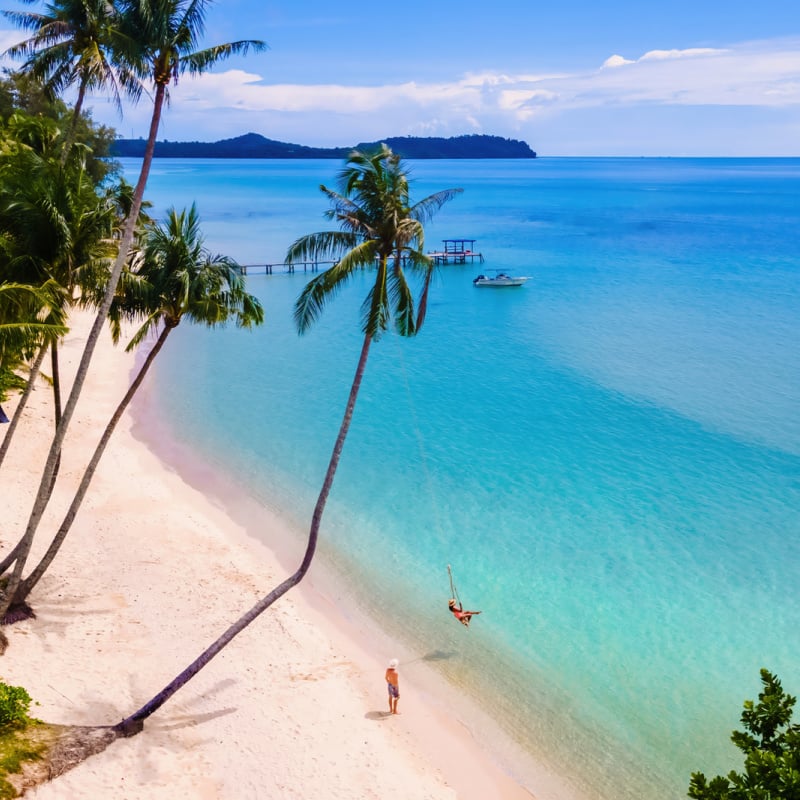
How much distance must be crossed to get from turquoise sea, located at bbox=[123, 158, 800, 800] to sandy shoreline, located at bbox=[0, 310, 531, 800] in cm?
180

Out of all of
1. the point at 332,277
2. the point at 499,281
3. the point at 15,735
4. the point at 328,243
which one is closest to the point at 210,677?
the point at 15,735

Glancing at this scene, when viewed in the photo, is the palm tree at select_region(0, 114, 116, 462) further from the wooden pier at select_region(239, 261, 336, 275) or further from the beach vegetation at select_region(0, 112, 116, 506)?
the wooden pier at select_region(239, 261, 336, 275)

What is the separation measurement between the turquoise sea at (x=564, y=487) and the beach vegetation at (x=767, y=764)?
6.59 metres

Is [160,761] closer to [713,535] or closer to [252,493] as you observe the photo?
[252,493]

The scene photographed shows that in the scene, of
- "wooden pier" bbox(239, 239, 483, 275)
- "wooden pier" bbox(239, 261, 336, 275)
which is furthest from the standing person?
"wooden pier" bbox(239, 261, 336, 275)

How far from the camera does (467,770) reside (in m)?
14.7

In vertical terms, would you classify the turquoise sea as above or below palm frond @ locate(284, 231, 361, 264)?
below

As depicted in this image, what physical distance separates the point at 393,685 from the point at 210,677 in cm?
393

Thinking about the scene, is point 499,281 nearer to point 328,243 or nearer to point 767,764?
point 328,243

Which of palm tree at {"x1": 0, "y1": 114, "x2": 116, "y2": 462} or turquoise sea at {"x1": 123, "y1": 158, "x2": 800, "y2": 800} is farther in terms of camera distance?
turquoise sea at {"x1": 123, "y1": 158, "x2": 800, "y2": 800}

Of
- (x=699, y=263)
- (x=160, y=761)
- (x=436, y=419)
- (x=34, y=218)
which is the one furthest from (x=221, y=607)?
(x=699, y=263)

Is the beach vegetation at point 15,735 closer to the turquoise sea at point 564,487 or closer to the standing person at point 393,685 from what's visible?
the standing person at point 393,685

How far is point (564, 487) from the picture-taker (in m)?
28.7

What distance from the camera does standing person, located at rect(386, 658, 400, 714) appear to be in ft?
51.6
